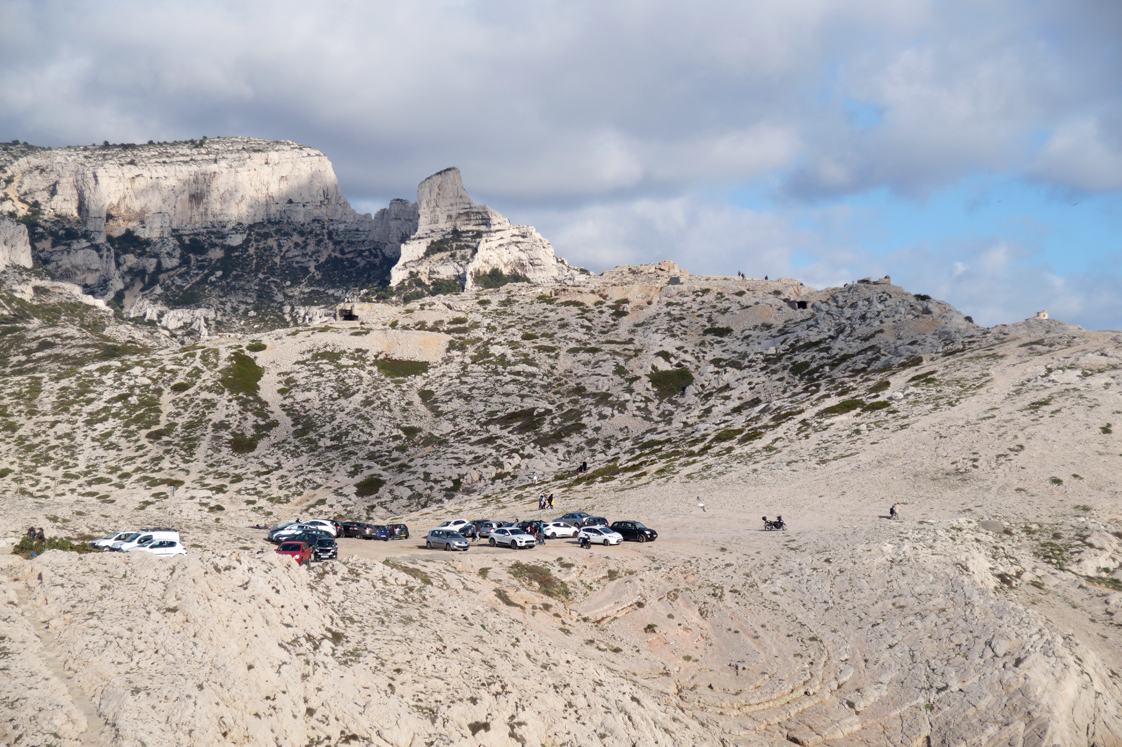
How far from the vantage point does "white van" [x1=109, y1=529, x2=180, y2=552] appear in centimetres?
3728

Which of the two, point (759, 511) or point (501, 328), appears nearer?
point (759, 511)

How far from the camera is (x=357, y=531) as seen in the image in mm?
60156

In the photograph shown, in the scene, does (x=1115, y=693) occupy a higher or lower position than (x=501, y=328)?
lower

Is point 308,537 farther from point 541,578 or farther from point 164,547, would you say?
point 541,578

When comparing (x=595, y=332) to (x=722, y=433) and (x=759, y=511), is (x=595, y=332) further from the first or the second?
(x=759, y=511)

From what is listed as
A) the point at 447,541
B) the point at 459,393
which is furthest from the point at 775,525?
the point at 459,393

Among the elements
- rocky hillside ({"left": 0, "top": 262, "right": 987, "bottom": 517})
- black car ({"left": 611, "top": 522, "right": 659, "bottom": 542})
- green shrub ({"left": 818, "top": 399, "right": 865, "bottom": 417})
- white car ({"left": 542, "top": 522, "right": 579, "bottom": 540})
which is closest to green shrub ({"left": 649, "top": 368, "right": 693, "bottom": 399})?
rocky hillside ({"left": 0, "top": 262, "right": 987, "bottom": 517})

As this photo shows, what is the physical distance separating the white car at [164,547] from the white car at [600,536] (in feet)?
85.4

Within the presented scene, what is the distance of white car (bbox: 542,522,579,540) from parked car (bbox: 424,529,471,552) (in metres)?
7.69

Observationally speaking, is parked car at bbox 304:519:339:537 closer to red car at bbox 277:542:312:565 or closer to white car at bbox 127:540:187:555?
red car at bbox 277:542:312:565

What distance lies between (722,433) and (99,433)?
297 ft

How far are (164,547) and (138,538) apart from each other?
141cm

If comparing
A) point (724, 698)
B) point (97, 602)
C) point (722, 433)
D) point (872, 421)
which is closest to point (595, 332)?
point (722, 433)

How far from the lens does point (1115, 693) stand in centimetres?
3403
